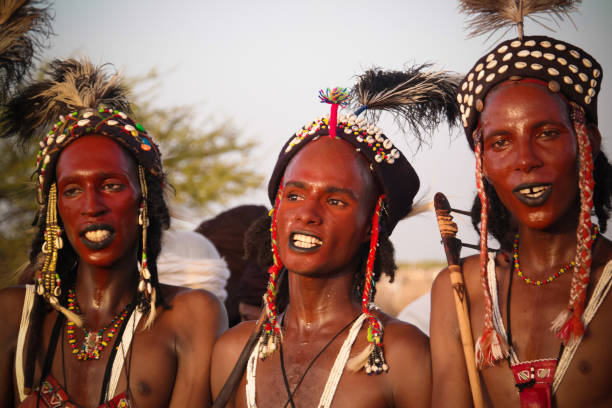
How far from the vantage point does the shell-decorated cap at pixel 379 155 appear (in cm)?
397

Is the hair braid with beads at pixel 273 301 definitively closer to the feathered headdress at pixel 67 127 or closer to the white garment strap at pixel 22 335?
the feathered headdress at pixel 67 127

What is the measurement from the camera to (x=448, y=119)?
4.30 meters

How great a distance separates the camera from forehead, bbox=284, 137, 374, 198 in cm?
390

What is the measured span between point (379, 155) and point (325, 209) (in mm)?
427

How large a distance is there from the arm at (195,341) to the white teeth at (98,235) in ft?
1.78

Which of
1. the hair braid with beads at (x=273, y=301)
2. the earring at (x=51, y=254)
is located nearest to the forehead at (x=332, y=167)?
the hair braid with beads at (x=273, y=301)

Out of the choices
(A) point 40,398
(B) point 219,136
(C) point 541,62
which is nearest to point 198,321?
(A) point 40,398

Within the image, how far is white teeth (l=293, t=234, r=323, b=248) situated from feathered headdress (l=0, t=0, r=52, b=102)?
2.42 meters

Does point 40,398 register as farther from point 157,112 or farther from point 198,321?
point 157,112

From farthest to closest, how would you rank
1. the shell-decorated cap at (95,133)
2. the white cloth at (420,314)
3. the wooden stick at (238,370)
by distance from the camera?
the white cloth at (420,314) → the shell-decorated cap at (95,133) → the wooden stick at (238,370)

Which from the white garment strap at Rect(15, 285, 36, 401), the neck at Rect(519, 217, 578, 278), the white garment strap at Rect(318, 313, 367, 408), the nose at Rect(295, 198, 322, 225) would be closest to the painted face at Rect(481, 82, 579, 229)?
the neck at Rect(519, 217, 578, 278)

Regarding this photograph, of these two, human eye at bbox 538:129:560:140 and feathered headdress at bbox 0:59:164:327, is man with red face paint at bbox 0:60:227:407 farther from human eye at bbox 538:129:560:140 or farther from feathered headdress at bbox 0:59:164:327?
human eye at bbox 538:129:560:140

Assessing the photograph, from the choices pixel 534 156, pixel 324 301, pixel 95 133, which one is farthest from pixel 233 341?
pixel 534 156

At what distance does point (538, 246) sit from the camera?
3580 mm
